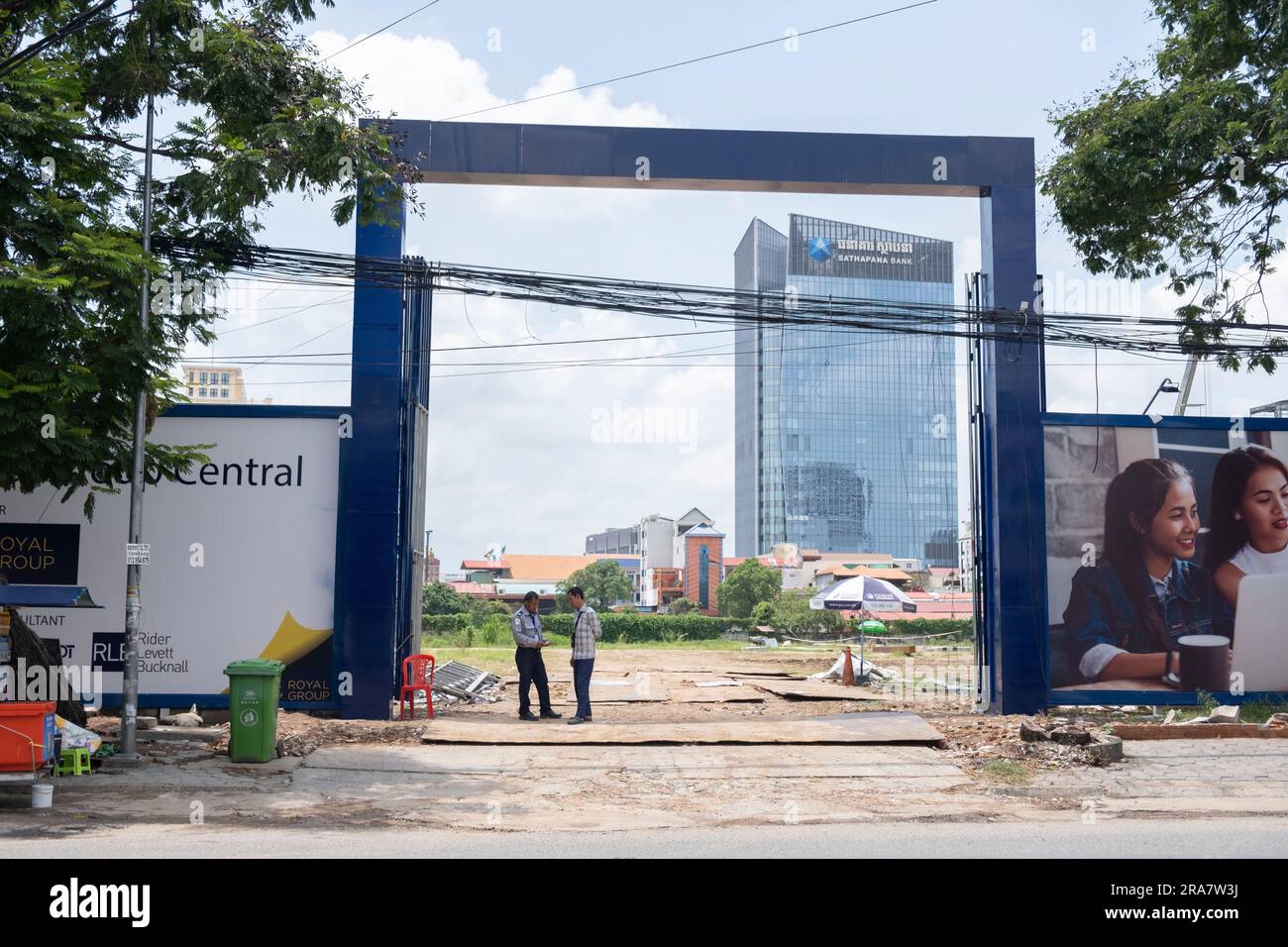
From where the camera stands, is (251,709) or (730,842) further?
(251,709)

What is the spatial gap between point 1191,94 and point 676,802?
37.3ft

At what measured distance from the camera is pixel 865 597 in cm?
2447

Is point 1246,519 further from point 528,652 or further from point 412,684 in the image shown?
point 412,684

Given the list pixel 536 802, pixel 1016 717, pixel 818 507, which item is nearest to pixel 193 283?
pixel 536 802

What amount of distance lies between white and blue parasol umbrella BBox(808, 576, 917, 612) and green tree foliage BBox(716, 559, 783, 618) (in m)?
67.2

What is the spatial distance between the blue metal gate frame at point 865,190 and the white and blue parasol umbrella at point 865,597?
23.2 feet

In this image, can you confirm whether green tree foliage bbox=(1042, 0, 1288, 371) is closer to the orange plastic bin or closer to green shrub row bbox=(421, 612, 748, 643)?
the orange plastic bin

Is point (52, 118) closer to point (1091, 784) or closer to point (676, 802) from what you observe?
point (676, 802)

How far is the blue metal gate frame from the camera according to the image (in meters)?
16.2

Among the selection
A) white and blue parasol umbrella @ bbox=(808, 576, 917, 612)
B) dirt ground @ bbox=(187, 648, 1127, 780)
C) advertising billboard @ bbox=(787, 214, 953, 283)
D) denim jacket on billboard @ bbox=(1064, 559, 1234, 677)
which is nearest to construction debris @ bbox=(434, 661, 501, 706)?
dirt ground @ bbox=(187, 648, 1127, 780)

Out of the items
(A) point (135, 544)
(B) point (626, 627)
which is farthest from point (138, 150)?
(B) point (626, 627)

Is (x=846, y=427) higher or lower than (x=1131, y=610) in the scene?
higher

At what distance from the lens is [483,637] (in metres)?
50.0

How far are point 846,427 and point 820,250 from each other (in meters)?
32.4
